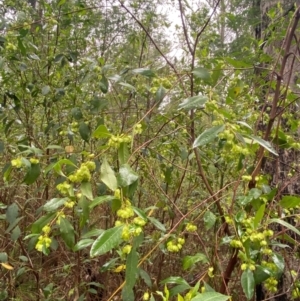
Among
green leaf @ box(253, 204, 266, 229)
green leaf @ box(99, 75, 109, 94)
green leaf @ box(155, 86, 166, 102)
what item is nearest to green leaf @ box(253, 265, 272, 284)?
green leaf @ box(253, 204, 266, 229)

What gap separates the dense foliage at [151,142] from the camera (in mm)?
1362

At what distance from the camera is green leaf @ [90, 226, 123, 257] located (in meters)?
0.78

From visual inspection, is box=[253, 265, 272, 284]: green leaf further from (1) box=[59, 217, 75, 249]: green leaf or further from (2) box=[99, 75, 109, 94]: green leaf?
(2) box=[99, 75, 109, 94]: green leaf

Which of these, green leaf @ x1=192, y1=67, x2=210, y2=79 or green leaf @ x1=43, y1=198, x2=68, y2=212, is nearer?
green leaf @ x1=43, y1=198, x2=68, y2=212

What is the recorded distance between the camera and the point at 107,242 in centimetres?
→ 78

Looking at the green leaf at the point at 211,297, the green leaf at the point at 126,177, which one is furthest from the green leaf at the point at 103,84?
the green leaf at the point at 211,297

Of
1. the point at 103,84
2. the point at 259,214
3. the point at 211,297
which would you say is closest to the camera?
the point at 211,297

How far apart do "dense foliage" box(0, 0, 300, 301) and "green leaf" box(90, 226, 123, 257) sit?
0.88 feet

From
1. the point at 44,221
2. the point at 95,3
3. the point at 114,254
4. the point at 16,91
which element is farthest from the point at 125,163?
the point at 95,3

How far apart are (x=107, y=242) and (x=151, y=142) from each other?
1.29 meters

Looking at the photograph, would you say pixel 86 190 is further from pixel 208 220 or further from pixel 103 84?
pixel 103 84

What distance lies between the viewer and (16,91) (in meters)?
2.40

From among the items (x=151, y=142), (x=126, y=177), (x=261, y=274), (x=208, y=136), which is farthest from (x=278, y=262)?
(x=151, y=142)

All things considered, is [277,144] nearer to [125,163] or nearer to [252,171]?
[252,171]
